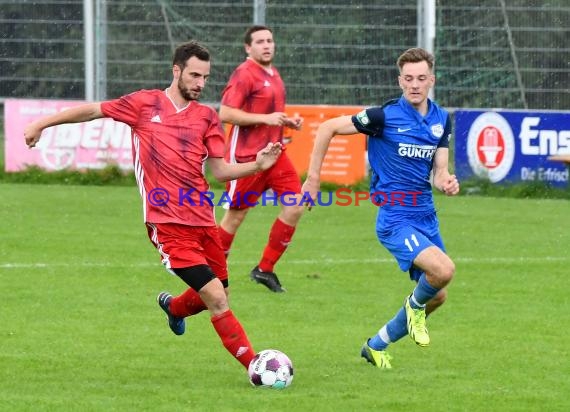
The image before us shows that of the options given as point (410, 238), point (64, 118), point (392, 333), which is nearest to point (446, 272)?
point (410, 238)

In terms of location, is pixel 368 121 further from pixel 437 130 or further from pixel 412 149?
pixel 437 130

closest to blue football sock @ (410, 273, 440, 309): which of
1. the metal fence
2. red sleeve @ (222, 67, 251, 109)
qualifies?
red sleeve @ (222, 67, 251, 109)

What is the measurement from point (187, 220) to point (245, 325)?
207 cm

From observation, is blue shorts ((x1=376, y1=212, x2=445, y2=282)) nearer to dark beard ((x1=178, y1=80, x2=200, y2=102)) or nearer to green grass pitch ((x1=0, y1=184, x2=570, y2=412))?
green grass pitch ((x1=0, y1=184, x2=570, y2=412))

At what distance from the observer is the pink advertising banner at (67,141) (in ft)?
65.3

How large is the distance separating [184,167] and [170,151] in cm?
13

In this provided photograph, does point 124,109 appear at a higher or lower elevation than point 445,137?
higher

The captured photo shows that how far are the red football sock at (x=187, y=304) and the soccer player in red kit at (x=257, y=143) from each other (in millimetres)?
3109

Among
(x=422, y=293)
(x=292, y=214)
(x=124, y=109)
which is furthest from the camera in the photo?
(x=292, y=214)

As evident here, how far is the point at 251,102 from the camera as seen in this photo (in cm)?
1216

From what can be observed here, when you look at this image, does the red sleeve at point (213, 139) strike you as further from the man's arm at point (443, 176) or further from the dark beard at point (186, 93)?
the man's arm at point (443, 176)

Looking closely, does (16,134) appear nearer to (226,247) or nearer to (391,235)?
(226,247)

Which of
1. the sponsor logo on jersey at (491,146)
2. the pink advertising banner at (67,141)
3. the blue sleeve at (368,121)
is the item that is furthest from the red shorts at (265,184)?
the pink advertising banner at (67,141)

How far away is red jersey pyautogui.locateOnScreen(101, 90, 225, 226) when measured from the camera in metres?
7.83
